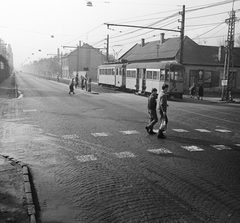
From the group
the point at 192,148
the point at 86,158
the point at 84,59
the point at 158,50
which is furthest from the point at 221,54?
the point at 84,59

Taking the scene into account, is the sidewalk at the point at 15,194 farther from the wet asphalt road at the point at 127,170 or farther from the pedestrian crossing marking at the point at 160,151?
the pedestrian crossing marking at the point at 160,151

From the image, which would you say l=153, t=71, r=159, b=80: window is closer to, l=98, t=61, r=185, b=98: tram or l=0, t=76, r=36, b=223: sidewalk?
l=98, t=61, r=185, b=98: tram

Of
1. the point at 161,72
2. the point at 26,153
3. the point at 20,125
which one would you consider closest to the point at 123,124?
the point at 20,125

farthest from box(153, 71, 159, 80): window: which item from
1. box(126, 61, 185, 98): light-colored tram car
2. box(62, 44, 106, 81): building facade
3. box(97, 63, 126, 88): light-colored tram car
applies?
box(62, 44, 106, 81): building facade

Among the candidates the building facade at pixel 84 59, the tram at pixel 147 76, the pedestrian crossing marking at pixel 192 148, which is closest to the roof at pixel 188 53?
the tram at pixel 147 76

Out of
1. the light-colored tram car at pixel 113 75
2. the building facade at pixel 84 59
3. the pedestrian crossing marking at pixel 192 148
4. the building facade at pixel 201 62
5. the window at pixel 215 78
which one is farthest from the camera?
the building facade at pixel 84 59

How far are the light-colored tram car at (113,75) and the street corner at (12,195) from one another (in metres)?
28.2

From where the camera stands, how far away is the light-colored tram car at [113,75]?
34.5 meters

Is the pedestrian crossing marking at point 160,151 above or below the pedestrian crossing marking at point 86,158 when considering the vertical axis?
above

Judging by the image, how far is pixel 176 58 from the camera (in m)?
38.0

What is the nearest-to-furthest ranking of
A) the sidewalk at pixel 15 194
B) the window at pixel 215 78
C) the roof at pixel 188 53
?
the sidewalk at pixel 15 194 < the roof at pixel 188 53 < the window at pixel 215 78

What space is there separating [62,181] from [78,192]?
701mm

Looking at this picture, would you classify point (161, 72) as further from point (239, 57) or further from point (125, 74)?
point (239, 57)

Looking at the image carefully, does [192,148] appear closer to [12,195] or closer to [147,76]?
[12,195]
